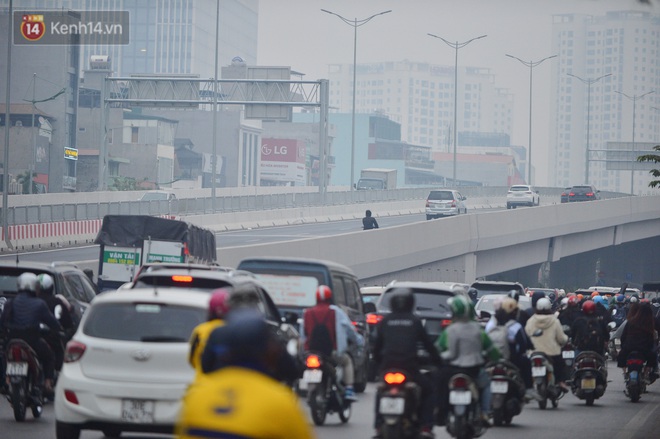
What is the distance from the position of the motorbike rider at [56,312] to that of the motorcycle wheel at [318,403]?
108 inches

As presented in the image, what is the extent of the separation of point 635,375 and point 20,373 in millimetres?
9670

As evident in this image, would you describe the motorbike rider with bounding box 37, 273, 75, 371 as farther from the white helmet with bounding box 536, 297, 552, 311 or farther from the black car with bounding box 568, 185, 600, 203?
the black car with bounding box 568, 185, 600, 203

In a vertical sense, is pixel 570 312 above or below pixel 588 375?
above

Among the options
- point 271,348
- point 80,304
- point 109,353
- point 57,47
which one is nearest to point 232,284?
point 109,353

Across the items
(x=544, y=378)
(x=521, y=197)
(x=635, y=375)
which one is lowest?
(x=635, y=375)

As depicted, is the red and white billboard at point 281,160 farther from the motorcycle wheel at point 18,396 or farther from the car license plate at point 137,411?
the car license plate at point 137,411

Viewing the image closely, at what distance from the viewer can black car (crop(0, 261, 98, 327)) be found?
16.0m

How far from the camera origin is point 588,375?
18.1m

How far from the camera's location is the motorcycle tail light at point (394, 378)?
34.6 ft

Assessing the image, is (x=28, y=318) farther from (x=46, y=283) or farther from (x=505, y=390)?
(x=505, y=390)

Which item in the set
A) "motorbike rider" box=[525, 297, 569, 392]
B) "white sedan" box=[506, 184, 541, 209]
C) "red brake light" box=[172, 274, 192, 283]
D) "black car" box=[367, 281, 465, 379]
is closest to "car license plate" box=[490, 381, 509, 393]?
"motorbike rider" box=[525, 297, 569, 392]

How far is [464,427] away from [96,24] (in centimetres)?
14543

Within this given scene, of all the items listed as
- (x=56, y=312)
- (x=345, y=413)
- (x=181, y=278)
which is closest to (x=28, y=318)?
(x=56, y=312)

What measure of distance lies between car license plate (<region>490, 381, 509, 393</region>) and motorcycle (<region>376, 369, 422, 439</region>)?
387cm
